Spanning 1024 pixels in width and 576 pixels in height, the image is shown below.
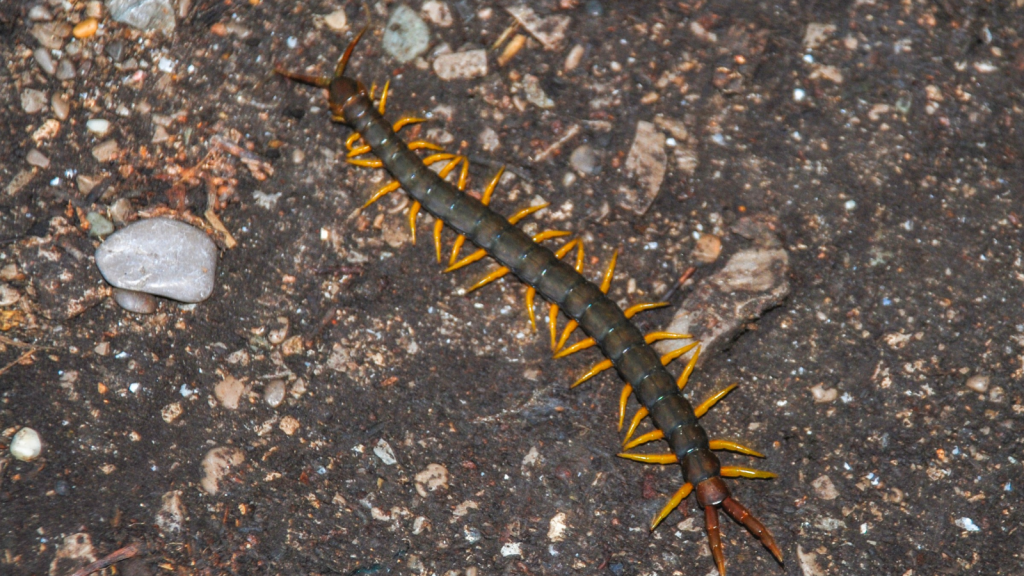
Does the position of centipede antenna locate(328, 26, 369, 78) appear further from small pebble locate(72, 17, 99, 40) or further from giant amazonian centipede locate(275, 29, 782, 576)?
small pebble locate(72, 17, 99, 40)

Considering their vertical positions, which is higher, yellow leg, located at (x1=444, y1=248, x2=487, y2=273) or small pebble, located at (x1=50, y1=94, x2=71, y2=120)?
small pebble, located at (x1=50, y1=94, x2=71, y2=120)

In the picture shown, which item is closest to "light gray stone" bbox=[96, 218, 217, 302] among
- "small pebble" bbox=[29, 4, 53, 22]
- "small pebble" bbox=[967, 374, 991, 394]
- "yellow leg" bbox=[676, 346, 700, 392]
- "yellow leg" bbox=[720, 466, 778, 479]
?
"small pebble" bbox=[29, 4, 53, 22]

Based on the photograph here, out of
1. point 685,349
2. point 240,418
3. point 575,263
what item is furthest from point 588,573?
point 240,418

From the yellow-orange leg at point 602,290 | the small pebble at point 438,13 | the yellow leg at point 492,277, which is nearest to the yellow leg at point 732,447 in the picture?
the yellow-orange leg at point 602,290

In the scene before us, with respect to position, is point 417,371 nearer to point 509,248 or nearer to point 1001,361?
point 509,248

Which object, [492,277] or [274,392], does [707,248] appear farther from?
[274,392]

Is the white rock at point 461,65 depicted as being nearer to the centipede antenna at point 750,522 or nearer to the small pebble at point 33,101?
the small pebble at point 33,101
